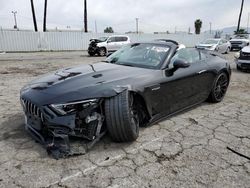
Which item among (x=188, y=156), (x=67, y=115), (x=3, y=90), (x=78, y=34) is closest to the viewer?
(x=67, y=115)

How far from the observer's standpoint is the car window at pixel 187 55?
394 centimetres

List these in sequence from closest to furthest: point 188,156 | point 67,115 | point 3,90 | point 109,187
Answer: point 109,187
point 67,115
point 188,156
point 3,90

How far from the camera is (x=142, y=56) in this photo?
4.04 metres

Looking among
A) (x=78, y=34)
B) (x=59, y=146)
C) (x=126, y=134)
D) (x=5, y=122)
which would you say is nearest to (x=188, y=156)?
(x=126, y=134)

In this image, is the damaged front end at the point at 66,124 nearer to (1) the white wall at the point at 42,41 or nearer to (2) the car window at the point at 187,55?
(2) the car window at the point at 187,55

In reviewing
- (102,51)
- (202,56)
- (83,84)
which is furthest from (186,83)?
(102,51)

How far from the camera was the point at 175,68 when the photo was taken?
12.3 feet

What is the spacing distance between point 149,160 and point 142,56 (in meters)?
1.89

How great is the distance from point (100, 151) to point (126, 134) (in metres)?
0.40

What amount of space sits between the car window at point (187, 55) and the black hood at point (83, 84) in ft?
2.11

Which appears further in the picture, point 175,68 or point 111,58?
point 111,58

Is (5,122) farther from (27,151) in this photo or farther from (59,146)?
(59,146)

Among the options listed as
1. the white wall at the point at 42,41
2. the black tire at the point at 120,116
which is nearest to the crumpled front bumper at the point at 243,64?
the black tire at the point at 120,116

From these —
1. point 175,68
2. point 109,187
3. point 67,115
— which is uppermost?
point 175,68
